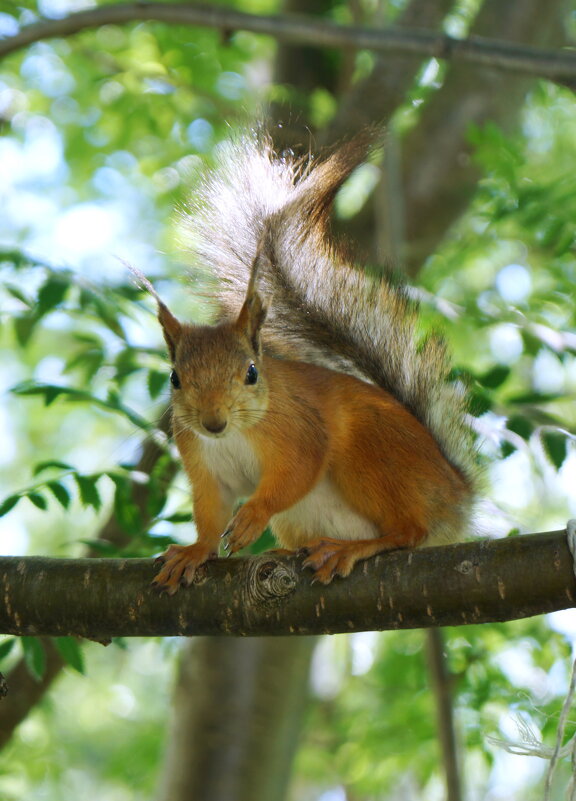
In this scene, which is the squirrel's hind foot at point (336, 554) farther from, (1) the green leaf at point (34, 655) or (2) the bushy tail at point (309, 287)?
(1) the green leaf at point (34, 655)

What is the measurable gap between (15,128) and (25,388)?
4.08m

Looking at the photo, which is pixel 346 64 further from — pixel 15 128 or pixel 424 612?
pixel 424 612

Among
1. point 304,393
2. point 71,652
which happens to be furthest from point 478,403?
point 71,652

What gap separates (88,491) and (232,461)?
0.40 m

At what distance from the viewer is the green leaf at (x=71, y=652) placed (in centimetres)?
243

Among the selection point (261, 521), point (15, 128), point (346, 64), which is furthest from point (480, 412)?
point (15, 128)

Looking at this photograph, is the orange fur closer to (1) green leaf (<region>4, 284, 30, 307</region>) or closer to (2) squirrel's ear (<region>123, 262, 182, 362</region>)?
(2) squirrel's ear (<region>123, 262, 182, 362</region>)

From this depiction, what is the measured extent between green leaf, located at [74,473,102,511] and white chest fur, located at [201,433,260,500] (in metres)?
0.31

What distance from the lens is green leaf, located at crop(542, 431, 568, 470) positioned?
8.62ft

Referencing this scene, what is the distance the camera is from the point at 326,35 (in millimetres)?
3027

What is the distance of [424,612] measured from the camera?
75.3 inches

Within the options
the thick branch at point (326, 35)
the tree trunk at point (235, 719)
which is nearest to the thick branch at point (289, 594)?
the thick branch at point (326, 35)

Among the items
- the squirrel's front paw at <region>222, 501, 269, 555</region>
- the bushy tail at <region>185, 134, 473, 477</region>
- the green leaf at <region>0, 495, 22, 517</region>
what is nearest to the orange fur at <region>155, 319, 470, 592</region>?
the squirrel's front paw at <region>222, 501, 269, 555</region>

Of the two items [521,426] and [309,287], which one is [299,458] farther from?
[521,426]
